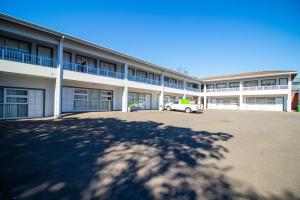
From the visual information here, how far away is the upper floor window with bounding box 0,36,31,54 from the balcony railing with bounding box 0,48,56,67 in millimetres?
347

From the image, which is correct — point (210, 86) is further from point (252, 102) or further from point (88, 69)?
point (88, 69)

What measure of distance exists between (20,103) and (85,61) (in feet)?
23.1

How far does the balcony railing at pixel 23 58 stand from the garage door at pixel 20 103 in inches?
91.9

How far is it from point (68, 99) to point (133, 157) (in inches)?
529

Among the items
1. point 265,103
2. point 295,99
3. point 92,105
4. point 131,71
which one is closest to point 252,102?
point 265,103

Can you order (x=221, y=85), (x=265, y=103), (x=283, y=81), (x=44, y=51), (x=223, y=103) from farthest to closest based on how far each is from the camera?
(x=221, y=85)
(x=223, y=103)
(x=265, y=103)
(x=283, y=81)
(x=44, y=51)

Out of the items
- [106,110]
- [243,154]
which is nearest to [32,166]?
[243,154]

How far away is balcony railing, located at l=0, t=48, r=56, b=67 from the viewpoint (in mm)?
→ 10953

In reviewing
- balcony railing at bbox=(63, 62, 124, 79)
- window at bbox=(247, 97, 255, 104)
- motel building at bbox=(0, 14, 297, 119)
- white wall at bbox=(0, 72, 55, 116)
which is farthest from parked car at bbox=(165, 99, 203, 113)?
window at bbox=(247, 97, 255, 104)

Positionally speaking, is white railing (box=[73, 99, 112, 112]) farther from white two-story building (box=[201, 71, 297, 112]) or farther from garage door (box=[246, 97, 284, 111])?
garage door (box=[246, 97, 284, 111])

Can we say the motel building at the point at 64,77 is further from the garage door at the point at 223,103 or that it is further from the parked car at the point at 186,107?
the garage door at the point at 223,103

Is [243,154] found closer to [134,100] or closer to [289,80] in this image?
[134,100]

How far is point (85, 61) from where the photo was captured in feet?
52.9

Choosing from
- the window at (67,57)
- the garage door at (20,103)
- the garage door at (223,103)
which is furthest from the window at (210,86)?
the garage door at (20,103)
